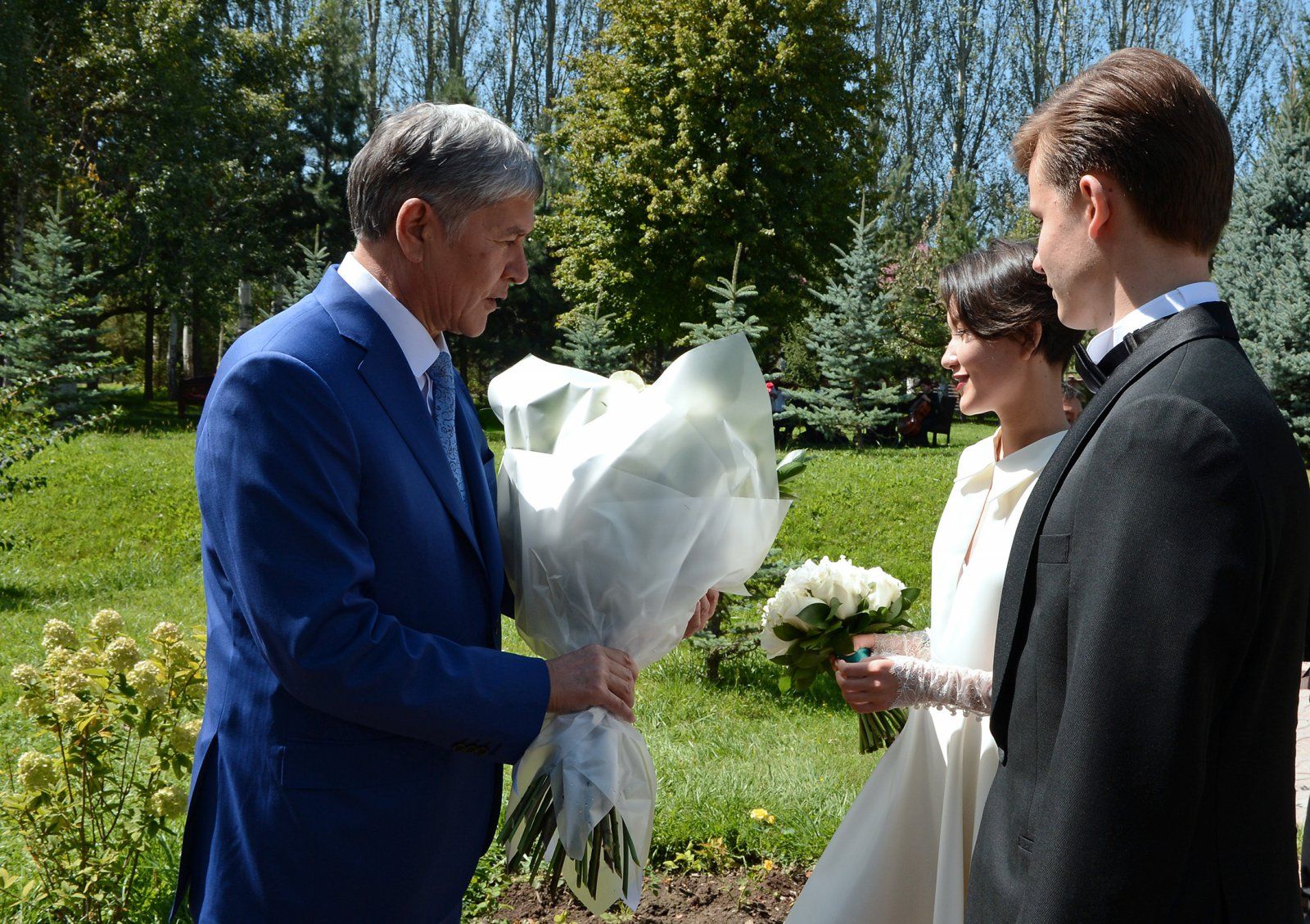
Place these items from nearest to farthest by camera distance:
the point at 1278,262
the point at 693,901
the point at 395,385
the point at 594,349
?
the point at 395,385
the point at 693,901
the point at 594,349
the point at 1278,262

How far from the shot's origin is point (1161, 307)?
150 centimetres

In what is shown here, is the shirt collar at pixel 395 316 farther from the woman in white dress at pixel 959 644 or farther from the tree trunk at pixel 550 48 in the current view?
the tree trunk at pixel 550 48

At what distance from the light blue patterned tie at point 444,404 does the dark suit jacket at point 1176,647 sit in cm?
121

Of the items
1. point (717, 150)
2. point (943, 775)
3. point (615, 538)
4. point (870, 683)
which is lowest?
point (943, 775)

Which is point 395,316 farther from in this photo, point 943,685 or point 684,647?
point 684,647

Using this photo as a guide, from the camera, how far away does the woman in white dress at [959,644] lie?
2.47 metres

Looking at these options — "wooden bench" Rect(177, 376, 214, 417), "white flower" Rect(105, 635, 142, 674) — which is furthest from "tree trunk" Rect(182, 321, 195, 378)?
"white flower" Rect(105, 635, 142, 674)

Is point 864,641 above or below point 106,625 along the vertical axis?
above

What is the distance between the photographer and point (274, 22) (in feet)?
109

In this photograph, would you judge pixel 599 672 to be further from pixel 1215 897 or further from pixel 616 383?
pixel 1215 897

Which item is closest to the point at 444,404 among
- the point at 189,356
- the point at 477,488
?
the point at 477,488

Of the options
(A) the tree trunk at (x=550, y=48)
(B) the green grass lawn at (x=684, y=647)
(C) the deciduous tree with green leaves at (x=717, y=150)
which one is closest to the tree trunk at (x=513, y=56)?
(A) the tree trunk at (x=550, y=48)

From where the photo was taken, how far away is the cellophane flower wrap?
203 centimetres

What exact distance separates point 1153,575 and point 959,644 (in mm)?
1261
